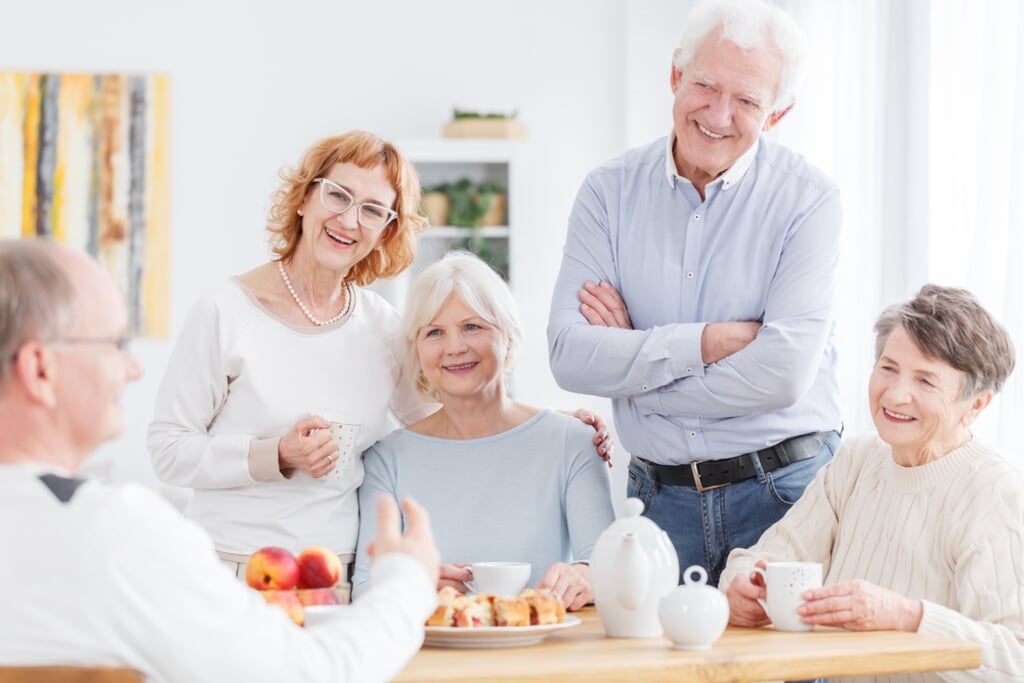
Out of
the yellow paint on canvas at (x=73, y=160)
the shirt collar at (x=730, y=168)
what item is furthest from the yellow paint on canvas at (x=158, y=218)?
the shirt collar at (x=730, y=168)

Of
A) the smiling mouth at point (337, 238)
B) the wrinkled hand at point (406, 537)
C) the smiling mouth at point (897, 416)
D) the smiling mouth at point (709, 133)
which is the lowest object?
the wrinkled hand at point (406, 537)

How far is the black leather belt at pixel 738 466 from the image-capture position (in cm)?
235

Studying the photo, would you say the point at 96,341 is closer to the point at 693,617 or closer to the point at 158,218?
the point at 693,617

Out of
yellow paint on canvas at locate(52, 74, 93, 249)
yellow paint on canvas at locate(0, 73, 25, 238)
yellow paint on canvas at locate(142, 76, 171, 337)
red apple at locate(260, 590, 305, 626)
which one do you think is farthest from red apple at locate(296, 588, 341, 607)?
yellow paint on canvas at locate(0, 73, 25, 238)

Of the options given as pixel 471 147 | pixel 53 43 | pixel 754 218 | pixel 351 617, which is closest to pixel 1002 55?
pixel 754 218

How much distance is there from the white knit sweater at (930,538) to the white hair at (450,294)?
2.28 feet

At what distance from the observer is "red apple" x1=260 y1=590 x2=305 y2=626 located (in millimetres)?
1675

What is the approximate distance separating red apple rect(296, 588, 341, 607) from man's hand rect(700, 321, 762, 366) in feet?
2.89

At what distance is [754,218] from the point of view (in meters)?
2.38

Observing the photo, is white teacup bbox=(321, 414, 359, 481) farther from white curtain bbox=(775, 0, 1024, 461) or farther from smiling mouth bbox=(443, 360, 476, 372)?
white curtain bbox=(775, 0, 1024, 461)

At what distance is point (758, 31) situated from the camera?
2.27 m

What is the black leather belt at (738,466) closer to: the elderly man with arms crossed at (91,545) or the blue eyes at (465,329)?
the blue eyes at (465,329)

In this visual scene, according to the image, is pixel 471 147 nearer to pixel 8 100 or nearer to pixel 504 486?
pixel 8 100

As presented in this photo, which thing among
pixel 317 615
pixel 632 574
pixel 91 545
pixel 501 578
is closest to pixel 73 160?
pixel 501 578
